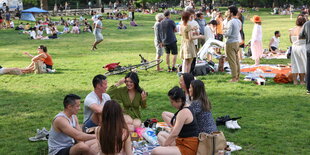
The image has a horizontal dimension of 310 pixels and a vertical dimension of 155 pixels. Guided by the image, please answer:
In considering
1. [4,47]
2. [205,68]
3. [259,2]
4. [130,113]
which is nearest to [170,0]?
[259,2]

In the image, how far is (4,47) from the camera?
24688mm

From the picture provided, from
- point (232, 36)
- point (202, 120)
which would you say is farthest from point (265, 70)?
point (202, 120)

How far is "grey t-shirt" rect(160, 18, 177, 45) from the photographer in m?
13.8

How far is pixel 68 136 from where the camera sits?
6047 millimetres

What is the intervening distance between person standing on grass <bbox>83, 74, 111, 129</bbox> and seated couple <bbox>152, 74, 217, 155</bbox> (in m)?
1.25

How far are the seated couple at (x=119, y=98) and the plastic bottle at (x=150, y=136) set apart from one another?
0.22 meters

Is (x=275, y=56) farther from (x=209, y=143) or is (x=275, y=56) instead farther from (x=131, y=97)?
(x=209, y=143)

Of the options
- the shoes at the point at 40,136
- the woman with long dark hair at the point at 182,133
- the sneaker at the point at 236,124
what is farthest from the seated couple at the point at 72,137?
the sneaker at the point at 236,124

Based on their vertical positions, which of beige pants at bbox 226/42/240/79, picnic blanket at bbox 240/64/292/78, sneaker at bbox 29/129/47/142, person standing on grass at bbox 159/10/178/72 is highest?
person standing on grass at bbox 159/10/178/72

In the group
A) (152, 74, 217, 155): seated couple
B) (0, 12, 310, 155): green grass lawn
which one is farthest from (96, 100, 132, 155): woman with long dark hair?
Result: (0, 12, 310, 155): green grass lawn

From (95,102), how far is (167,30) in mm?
7294

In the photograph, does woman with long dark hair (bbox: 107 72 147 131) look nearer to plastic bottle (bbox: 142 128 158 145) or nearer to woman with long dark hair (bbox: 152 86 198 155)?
plastic bottle (bbox: 142 128 158 145)

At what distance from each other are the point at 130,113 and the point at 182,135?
1879 mm

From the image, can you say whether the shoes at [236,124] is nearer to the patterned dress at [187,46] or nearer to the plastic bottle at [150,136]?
the plastic bottle at [150,136]
